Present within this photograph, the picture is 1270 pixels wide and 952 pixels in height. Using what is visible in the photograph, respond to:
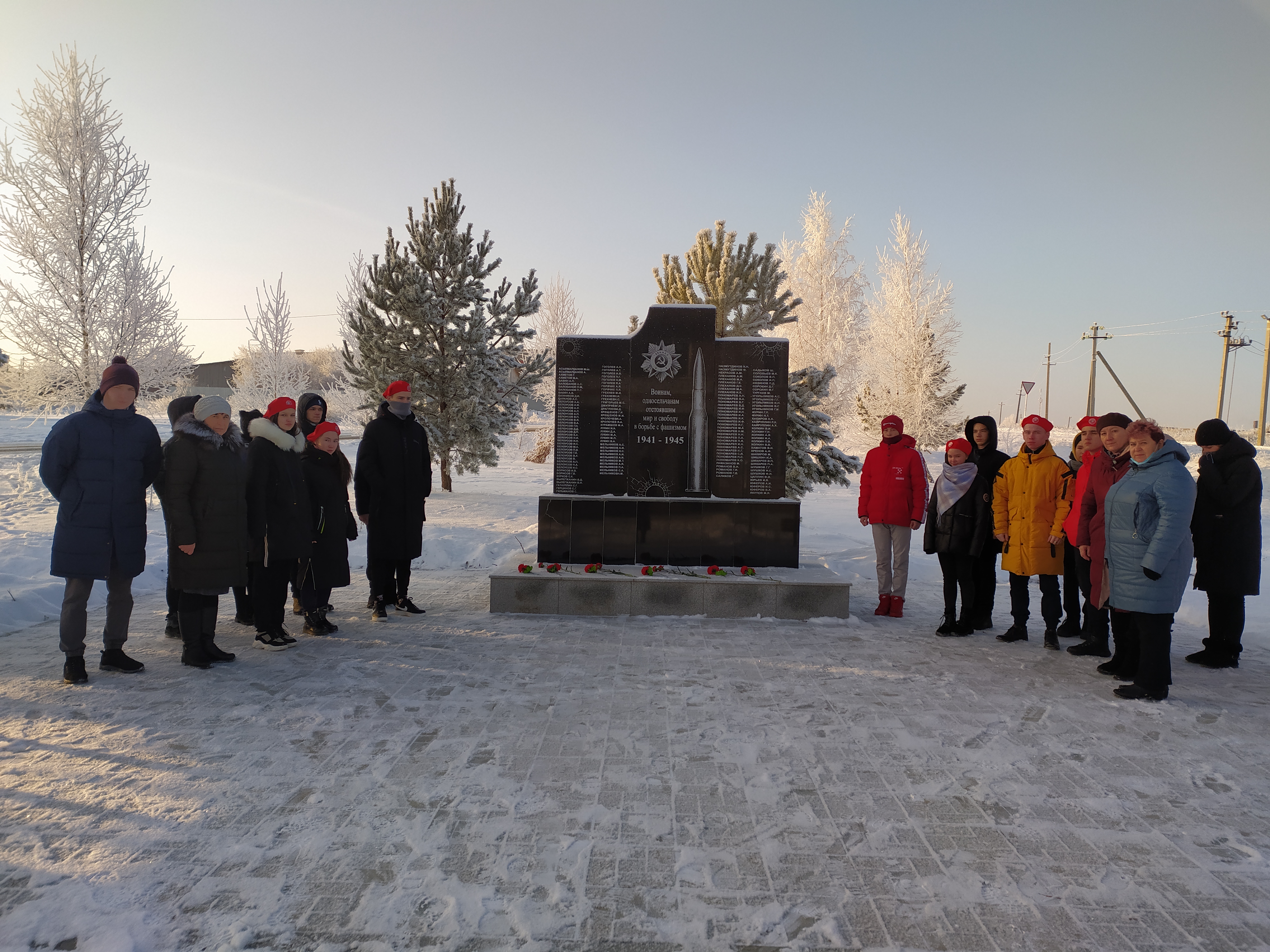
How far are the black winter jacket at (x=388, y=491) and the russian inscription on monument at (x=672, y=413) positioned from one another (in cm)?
162

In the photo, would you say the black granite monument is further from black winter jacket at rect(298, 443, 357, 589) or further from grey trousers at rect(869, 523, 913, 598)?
black winter jacket at rect(298, 443, 357, 589)

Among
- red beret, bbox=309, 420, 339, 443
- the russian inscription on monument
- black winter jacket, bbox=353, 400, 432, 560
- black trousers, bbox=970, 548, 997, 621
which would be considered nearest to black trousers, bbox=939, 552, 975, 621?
black trousers, bbox=970, 548, 997, 621

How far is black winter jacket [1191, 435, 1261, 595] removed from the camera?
17.3 feet

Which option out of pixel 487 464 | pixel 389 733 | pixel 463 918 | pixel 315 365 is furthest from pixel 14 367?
pixel 315 365

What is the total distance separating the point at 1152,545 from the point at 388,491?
5.79 metres

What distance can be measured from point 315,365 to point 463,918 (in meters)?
63.2

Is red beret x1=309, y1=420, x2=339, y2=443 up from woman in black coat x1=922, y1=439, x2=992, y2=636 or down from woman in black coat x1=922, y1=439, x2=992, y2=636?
up

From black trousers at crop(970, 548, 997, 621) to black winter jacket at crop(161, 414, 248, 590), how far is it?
19.7ft

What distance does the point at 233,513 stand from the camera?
16.5 ft

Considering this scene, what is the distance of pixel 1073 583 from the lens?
20.0 feet

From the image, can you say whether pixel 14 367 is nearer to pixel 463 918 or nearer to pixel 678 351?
pixel 678 351

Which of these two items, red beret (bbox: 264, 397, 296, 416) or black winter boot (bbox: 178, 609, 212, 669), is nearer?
black winter boot (bbox: 178, 609, 212, 669)

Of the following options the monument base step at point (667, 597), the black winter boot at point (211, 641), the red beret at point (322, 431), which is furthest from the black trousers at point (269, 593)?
the monument base step at point (667, 597)

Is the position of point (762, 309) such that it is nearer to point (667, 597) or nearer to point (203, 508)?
point (667, 597)
